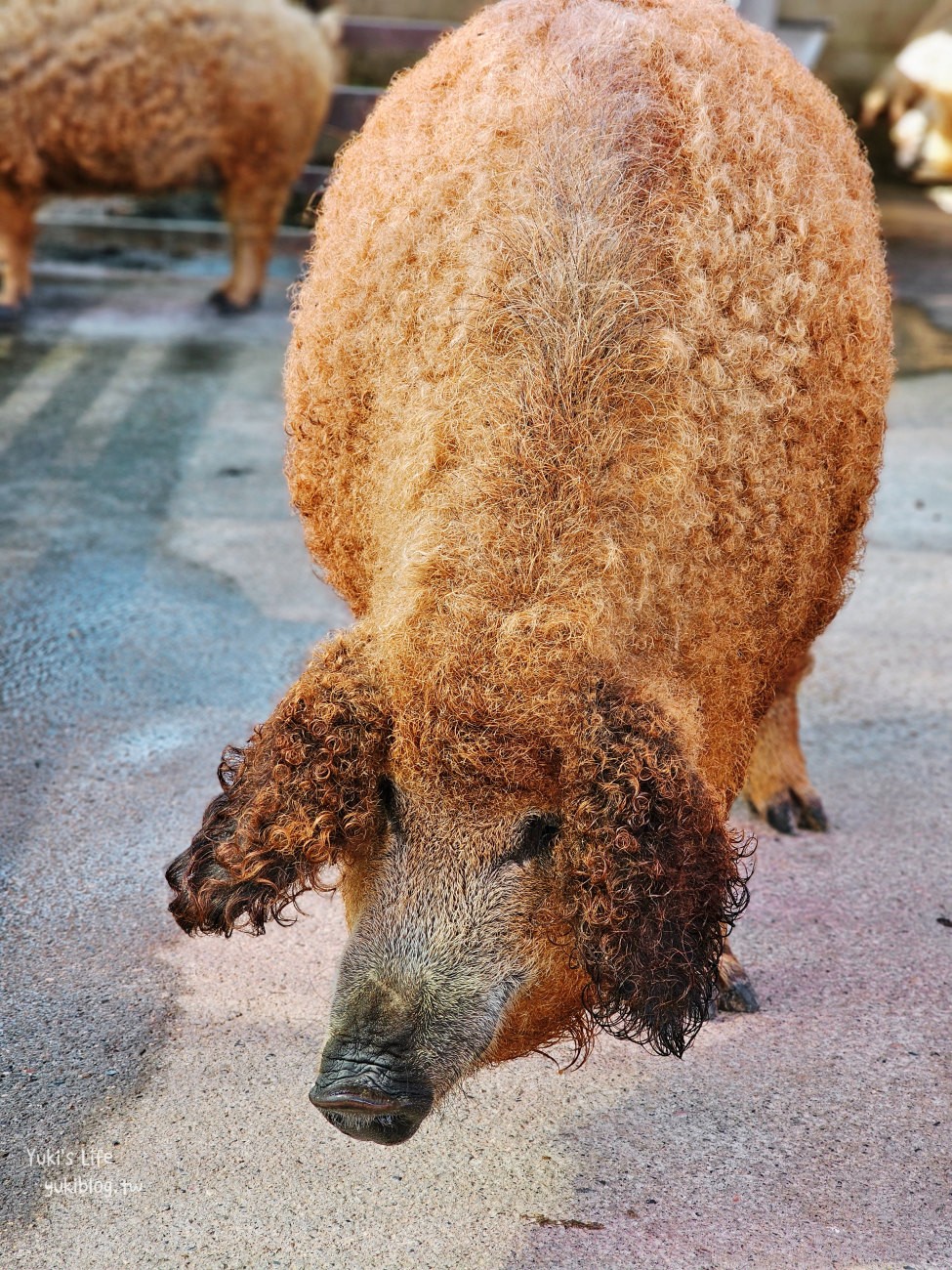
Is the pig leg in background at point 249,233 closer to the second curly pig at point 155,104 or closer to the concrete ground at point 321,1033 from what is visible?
the second curly pig at point 155,104

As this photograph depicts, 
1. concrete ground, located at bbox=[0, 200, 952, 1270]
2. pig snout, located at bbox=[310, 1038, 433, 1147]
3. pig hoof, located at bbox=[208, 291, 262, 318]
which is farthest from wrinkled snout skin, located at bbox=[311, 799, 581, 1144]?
pig hoof, located at bbox=[208, 291, 262, 318]

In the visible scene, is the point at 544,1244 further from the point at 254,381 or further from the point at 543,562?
the point at 254,381

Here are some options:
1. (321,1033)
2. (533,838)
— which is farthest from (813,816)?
(533,838)

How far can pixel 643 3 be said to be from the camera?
283 cm

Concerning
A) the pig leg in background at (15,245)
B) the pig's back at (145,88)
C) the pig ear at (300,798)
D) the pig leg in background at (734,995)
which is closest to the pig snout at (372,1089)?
the pig ear at (300,798)

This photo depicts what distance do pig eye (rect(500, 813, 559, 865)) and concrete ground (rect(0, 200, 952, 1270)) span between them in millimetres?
769

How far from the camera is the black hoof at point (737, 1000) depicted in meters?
2.99

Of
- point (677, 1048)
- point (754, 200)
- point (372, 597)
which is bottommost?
point (677, 1048)

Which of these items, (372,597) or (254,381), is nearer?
(372,597)

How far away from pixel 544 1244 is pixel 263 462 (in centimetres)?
448

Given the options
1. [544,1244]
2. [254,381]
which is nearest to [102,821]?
[544,1244]

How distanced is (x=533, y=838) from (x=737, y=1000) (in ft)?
3.56

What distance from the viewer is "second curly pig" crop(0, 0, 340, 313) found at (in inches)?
294

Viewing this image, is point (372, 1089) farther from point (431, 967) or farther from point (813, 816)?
point (813, 816)
